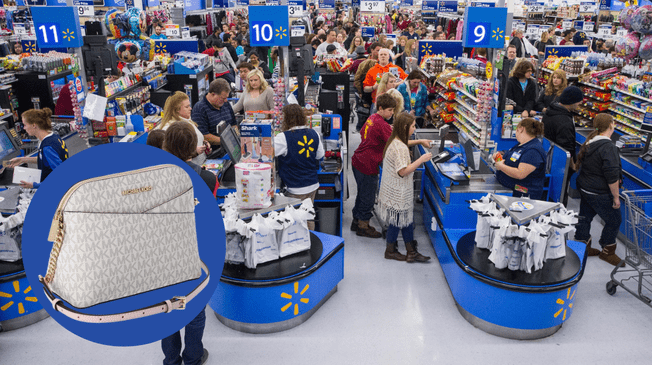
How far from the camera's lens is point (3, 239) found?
12.7 ft

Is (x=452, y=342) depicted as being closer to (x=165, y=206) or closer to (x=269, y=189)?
(x=269, y=189)

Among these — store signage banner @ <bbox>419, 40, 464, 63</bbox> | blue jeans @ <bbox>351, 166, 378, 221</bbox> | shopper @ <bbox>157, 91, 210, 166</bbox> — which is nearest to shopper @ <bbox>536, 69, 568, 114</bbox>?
blue jeans @ <bbox>351, 166, 378, 221</bbox>

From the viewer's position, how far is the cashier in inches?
177

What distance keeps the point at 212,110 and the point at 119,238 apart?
13.0 ft

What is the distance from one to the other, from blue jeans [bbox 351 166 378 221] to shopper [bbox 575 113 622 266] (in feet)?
6.74

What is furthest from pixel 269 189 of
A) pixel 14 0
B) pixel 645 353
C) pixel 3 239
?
pixel 14 0

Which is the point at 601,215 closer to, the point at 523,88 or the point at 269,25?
the point at 523,88

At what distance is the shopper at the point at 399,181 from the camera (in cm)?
452

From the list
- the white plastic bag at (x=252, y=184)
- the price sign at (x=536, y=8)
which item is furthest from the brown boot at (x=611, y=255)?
the price sign at (x=536, y=8)

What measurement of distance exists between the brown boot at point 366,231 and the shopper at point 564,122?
7.53ft

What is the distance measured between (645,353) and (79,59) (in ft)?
20.2

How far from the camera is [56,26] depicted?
18.1 feet

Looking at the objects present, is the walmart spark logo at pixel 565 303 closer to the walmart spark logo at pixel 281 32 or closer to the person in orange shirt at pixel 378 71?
the walmart spark logo at pixel 281 32

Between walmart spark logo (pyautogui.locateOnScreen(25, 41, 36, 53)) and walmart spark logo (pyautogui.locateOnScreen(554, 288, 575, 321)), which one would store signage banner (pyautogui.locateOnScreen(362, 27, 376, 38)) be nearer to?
walmart spark logo (pyautogui.locateOnScreen(25, 41, 36, 53))
